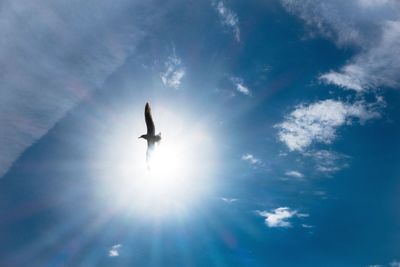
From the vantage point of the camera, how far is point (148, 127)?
2586cm

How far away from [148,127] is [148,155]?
2031 mm

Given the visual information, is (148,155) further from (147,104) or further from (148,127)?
(147,104)

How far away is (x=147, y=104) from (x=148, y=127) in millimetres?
2381

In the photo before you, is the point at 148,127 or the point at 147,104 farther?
the point at 148,127

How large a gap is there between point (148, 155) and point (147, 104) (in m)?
4.18

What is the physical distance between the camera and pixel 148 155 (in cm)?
2641

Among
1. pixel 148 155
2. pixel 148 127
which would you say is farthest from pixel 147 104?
pixel 148 155

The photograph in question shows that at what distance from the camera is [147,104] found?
2397 cm

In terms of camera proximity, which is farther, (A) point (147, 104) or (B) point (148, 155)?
(B) point (148, 155)
